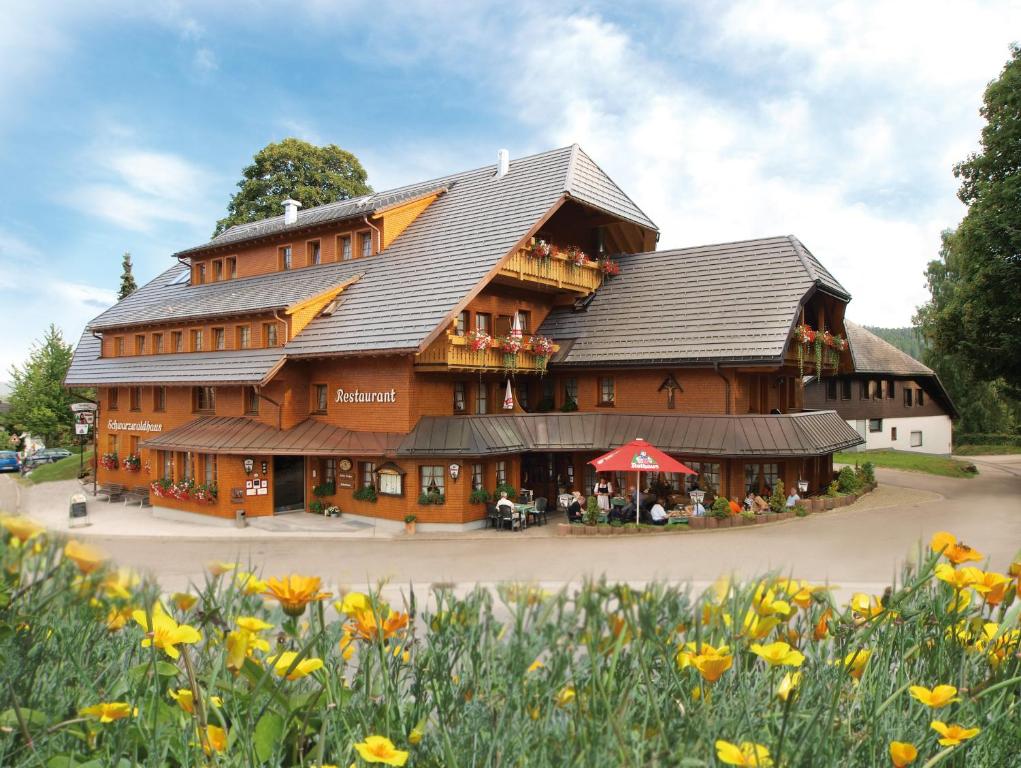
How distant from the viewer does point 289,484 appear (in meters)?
24.9

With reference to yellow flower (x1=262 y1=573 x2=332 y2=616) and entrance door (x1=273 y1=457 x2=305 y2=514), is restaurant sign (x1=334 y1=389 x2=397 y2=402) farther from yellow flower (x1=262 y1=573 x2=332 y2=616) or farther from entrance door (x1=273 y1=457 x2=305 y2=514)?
yellow flower (x1=262 y1=573 x2=332 y2=616)

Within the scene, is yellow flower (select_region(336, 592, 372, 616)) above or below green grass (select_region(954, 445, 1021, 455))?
above

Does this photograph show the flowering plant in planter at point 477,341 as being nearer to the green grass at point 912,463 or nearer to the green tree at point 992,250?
the green tree at point 992,250

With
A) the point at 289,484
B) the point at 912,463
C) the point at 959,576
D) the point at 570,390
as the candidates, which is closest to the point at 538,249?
the point at 570,390

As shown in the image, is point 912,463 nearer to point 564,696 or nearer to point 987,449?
point 987,449

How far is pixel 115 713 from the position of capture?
1.40 metres

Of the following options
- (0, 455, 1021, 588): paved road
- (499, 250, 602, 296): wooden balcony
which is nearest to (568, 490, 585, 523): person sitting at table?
(499, 250, 602, 296): wooden balcony

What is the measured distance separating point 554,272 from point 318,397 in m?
9.44

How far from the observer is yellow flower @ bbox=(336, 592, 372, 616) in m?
1.79

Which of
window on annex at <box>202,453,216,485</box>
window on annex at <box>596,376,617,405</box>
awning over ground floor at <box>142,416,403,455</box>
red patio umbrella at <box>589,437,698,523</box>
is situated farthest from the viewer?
window on annex at <box>596,376,617,405</box>

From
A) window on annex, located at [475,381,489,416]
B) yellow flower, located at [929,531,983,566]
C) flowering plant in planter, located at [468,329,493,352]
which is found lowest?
yellow flower, located at [929,531,983,566]

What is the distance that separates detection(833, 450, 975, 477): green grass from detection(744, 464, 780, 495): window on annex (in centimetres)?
664

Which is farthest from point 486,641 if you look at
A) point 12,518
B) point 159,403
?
point 159,403

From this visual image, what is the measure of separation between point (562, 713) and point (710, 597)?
0.50 m
